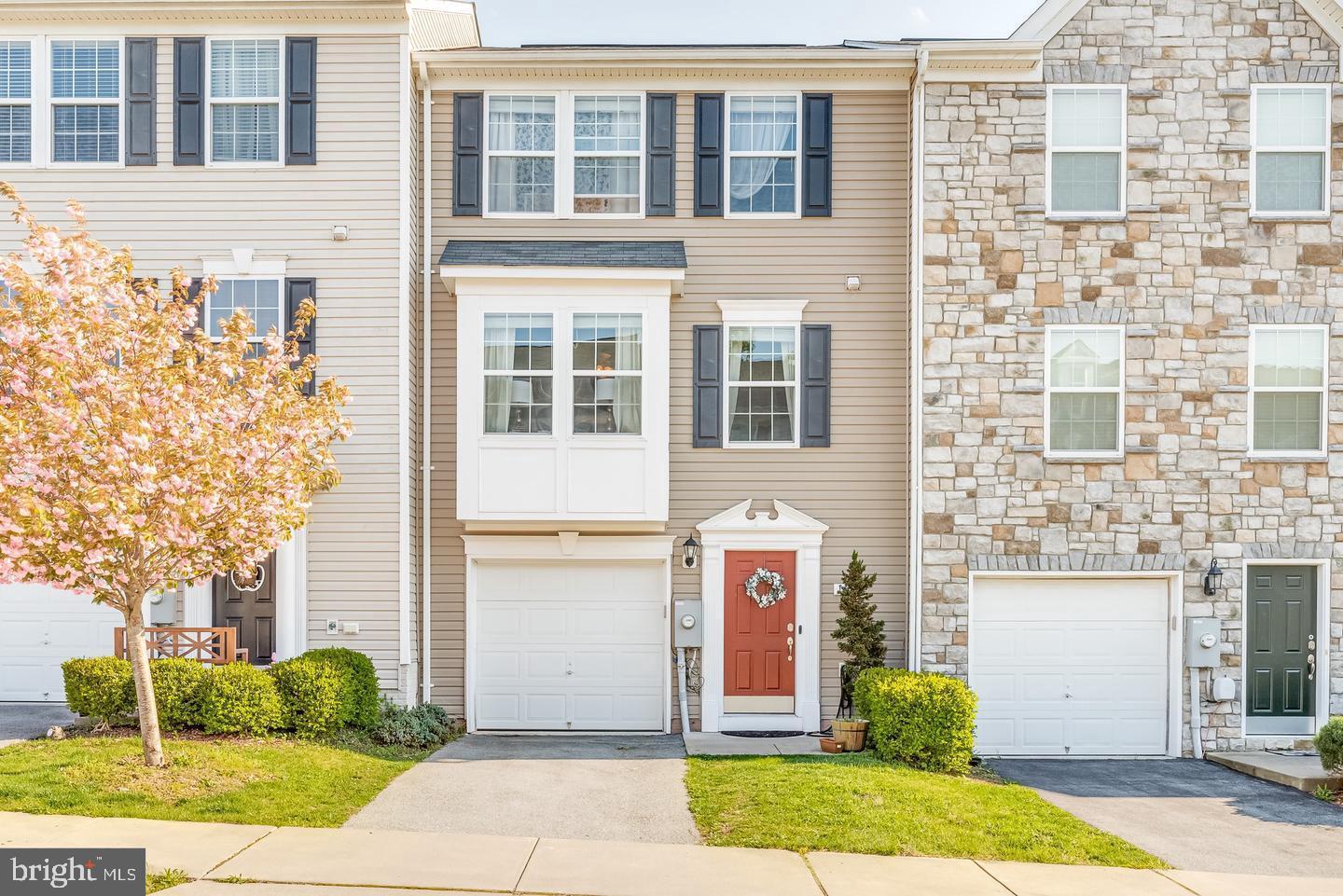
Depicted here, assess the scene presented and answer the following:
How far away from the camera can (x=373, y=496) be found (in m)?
12.1

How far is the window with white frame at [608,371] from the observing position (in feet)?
40.5

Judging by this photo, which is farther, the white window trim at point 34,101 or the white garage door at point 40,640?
the white garage door at point 40,640

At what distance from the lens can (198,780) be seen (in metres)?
8.72

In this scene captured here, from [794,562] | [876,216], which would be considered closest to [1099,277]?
[876,216]

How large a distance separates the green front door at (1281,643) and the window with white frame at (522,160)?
9321 millimetres

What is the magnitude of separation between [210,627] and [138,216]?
15.4 ft

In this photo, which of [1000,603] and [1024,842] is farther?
[1000,603]

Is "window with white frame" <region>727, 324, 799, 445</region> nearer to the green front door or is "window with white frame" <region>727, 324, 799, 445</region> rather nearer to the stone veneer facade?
the stone veneer facade

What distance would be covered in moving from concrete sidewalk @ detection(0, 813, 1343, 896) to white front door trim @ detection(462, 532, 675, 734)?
4.91 metres

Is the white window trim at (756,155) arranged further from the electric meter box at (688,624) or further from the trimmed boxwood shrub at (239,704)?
the trimmed boxwood shrub at (239,704)

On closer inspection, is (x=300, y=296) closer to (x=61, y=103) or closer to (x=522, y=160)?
(x=522, y=160)

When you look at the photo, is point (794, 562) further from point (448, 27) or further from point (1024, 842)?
point (448, 27)

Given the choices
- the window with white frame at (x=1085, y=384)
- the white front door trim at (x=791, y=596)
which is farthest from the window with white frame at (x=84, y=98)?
the window with white frame at (x=1085, y=384)

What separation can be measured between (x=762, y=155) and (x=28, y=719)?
33.5 ft
